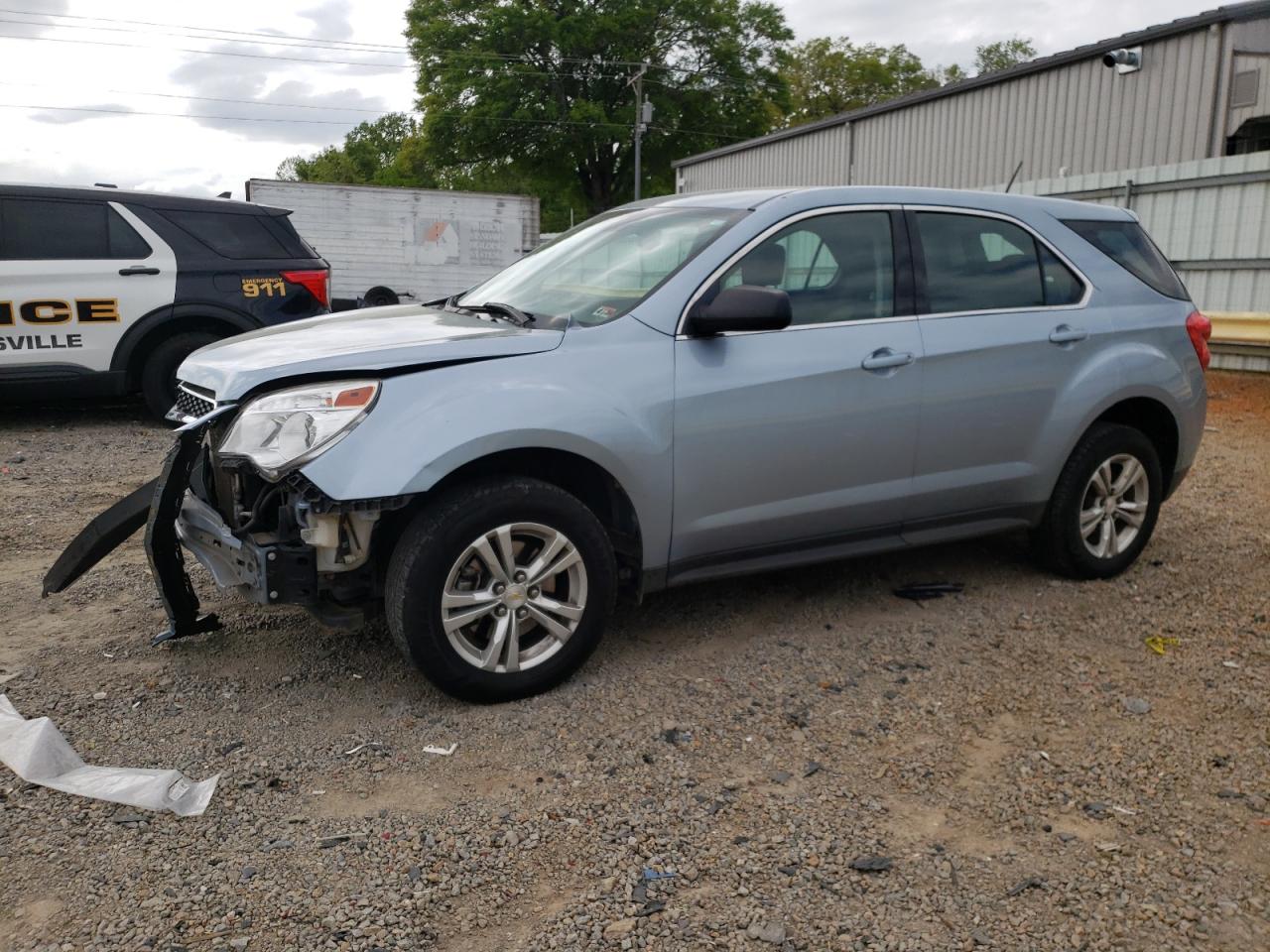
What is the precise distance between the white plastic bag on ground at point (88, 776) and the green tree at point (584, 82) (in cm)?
4313

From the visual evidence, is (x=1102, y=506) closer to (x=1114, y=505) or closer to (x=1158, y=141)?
(x=1114, y=505)

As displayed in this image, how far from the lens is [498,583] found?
3537 mm

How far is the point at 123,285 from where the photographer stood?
27.7ft

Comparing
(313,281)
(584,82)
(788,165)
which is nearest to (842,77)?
(584,82)

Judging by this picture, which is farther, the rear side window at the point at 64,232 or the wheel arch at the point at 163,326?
the wheel arch at the point at 163,326

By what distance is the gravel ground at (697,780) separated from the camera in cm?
257

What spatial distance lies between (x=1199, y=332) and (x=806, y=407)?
2.31m

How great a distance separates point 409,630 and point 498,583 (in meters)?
0.32

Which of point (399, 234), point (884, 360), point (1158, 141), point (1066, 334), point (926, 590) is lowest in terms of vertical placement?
point (926, 590)

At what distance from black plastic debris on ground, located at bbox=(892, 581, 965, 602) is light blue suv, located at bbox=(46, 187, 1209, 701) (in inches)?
14.9

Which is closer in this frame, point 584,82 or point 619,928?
point 619,928

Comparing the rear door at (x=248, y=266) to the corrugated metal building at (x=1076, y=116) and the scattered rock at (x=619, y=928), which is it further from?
the corrugated metal building at (x=1076, y=116)

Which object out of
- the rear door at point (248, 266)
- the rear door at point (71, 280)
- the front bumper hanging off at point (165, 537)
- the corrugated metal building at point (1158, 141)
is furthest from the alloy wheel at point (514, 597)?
the corrugated metal building at point (1158, 141)

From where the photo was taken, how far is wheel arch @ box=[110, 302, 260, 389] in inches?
334
